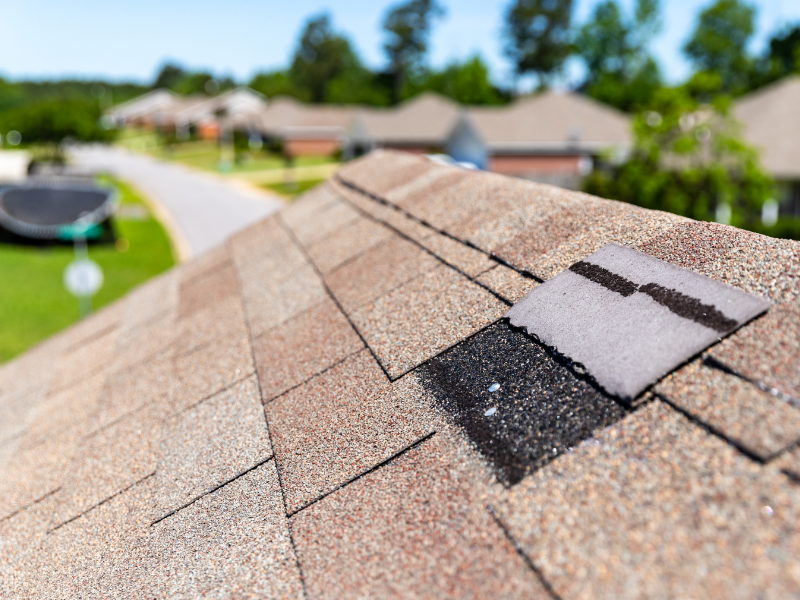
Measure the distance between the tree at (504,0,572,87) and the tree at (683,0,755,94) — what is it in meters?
15.9

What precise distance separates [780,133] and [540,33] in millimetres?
63065

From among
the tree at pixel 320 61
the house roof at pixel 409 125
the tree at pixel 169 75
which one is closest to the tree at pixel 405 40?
the tree at pixel 320 61

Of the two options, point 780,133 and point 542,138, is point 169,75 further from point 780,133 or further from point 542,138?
point 780,133

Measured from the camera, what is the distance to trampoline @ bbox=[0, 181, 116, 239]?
26.8 meters

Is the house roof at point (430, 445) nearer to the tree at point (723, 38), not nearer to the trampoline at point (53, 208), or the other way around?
the trampoline at point (53, 208)

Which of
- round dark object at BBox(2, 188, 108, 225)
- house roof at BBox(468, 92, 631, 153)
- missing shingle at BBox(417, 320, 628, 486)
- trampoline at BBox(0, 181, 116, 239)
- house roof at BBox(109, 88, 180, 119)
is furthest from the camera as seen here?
house roof at BBox(109, 88, 180, 119)

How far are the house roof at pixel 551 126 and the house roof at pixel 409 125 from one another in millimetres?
12942

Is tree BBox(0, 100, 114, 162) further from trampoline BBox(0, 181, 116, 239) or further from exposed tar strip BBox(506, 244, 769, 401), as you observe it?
exposed tar strip BBox(506, 244, 769, 401)

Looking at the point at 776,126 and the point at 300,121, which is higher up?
the point at 776,126

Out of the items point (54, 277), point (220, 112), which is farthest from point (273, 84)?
point (54, 277)

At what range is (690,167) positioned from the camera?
21.9 metres

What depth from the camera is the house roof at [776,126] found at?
1016 inches

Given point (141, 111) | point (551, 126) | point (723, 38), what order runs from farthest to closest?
point (141, 111) → point (723, 38) → point (551, 126)

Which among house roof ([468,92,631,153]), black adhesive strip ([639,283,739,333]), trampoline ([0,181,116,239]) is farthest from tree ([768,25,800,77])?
black adhesive strip ([639,283,739,333])
